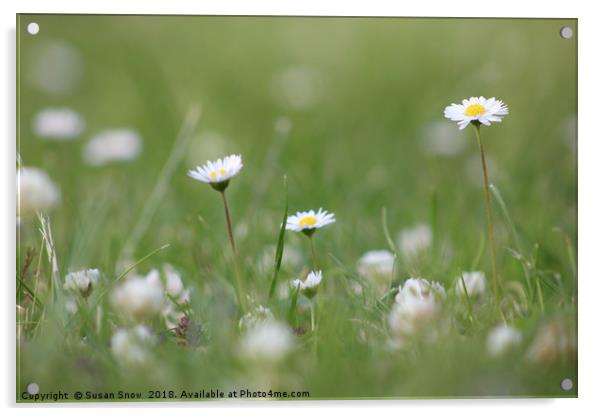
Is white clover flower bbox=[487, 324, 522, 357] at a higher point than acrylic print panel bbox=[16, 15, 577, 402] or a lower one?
lower

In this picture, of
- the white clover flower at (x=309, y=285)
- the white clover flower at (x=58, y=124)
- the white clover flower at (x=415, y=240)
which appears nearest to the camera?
the white clover flower at (x=309, y=285)

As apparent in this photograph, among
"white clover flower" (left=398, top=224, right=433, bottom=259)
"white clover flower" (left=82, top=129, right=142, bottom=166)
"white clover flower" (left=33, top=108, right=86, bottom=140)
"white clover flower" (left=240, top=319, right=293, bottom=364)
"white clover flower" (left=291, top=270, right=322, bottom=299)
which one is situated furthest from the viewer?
"white clover flower" (left=82, top=129, right=142, bottom=166)

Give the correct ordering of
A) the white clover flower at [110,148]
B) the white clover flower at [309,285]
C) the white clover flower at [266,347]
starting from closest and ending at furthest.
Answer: the white clover flower at [266,347]
the white clover flower at [309,285]
the white clover flower at [110,148]

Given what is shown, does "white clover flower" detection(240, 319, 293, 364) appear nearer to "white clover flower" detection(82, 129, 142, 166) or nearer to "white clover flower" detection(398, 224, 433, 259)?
"white clover flower" detection(398, 224, 433, 259)

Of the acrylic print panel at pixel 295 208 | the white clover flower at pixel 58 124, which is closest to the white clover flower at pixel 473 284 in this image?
the acrylic print panel at pixel 295 208

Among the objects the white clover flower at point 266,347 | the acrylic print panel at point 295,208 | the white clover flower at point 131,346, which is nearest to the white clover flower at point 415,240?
the acrylic print panel at point 295,208

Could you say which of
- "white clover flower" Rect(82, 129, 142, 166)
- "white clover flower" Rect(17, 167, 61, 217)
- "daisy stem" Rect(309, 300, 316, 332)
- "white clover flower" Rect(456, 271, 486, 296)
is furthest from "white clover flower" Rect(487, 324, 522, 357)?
"white clover flower" Rect(82, 129, 142, 166)

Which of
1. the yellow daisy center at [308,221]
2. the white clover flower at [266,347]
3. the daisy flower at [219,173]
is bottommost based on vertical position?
the white clover flower at [266,347]

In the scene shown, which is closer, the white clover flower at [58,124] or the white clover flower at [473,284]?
the white clover flower at [473,284]

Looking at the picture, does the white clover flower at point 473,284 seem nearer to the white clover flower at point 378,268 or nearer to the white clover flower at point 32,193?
the white clover flower at point 378,268

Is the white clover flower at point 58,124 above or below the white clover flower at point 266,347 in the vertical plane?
above
